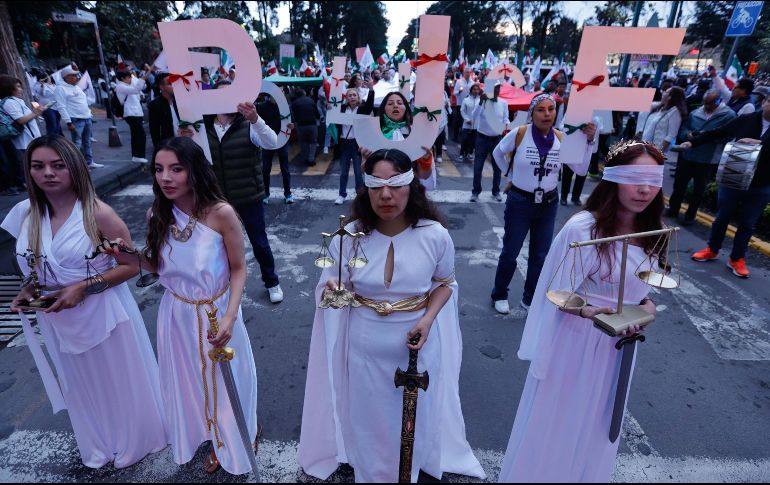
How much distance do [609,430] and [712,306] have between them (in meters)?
3.82

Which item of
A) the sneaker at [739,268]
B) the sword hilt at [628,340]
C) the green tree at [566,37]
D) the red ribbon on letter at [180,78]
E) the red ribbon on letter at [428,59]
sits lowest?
the sneaker at [739,268]

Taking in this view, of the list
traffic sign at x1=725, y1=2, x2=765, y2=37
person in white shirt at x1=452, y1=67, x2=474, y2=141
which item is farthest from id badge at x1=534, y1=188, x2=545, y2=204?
person in white shirt at x1=452, y1=67, x2=474, y2=141

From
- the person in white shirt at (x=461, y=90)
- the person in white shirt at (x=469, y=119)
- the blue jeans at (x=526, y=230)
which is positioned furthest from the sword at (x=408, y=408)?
the person in white shirt at (x=461, y=90)

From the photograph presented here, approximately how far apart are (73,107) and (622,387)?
11376 mm

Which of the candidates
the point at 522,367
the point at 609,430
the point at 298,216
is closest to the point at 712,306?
the point at 522,367

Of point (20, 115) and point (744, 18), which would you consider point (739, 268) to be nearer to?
point (744, 18)

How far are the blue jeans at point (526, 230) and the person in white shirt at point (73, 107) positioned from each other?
30.1 feet

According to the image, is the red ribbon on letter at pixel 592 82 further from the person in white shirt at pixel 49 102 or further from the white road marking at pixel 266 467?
the person in white shirt at pixel 49 102

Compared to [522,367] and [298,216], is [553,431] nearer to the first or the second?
[522,367]

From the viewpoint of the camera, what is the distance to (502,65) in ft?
28.7

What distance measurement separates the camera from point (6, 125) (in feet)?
22.5

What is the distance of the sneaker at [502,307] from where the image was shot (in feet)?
15.1

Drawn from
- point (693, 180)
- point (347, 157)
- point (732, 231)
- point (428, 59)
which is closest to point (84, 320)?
point (428, 59)

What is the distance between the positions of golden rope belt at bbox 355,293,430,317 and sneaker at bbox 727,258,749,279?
551 cm
